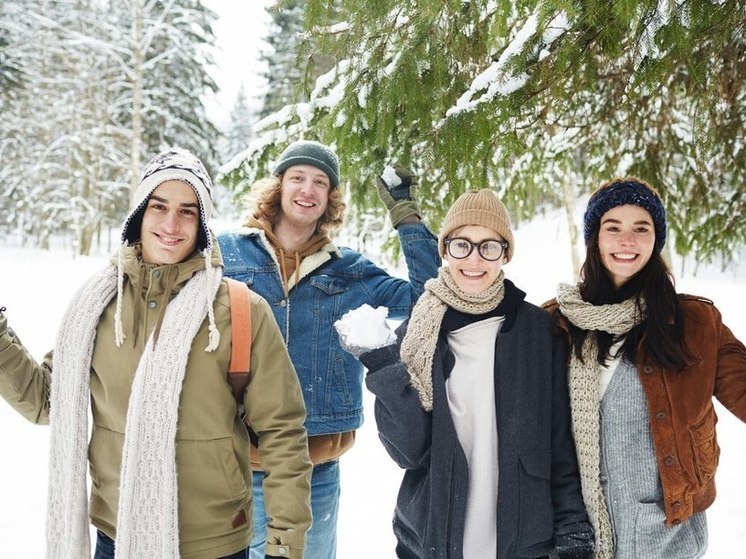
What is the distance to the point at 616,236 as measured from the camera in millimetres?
2156

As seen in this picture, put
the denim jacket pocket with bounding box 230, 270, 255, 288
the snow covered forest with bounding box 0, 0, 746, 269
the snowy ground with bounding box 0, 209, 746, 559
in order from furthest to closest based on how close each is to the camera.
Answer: the snowy ground with bounding box 0, 209, 746, 559, the denim jacket pocket with bounding box 230, 270, 255, 288, the snow covered forest with bounding box 0, 0, 746, 269

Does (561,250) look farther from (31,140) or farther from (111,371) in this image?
(111,371)

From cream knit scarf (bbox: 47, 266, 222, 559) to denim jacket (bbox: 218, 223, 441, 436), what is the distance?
1.99ft

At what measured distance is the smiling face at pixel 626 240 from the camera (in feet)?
6.98

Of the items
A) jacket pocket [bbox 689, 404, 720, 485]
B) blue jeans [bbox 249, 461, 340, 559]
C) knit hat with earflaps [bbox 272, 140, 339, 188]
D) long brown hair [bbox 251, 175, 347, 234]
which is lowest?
blue jeans [bbox 249, 461, 340, 559]

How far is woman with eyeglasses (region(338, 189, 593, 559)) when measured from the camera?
1.99 meters

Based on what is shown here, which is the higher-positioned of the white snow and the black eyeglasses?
the white snow

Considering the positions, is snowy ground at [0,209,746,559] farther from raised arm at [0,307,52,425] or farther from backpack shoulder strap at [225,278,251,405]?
backpack shoulder strap at [225,278,251,405]

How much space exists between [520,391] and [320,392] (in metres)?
1.05

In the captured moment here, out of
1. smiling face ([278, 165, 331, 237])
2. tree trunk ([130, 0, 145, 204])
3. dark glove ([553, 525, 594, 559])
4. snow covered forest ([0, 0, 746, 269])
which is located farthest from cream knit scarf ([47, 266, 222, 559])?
tree trunk ([130, 0, 145, 204])

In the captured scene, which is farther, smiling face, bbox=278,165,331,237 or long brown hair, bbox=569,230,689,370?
smiling face, bbox=278,165,331,237

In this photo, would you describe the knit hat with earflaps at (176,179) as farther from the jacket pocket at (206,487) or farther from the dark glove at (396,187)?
the dark glove at (396,187)

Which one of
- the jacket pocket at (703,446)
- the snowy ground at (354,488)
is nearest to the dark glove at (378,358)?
the jacket pocket at (703,446)

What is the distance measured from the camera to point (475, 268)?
2.14m
